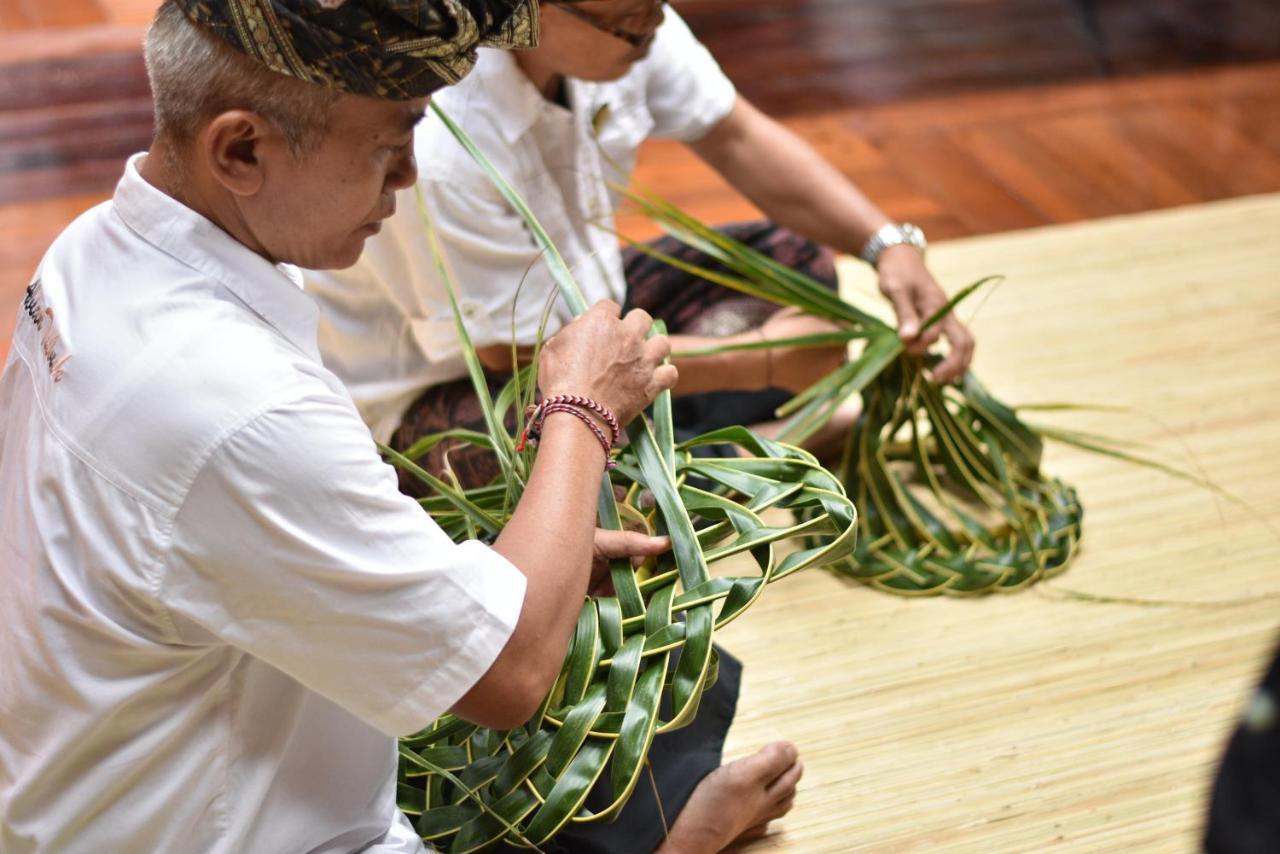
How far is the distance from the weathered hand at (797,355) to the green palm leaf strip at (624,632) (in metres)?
0.61

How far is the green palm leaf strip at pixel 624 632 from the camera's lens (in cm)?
144

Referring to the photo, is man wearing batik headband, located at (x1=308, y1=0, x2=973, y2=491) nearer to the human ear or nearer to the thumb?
the thumb

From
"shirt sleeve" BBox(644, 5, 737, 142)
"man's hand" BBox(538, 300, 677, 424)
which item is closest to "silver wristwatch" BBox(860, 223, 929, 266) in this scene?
"shirt sleeve" BBox(644, 5, 737, 142)

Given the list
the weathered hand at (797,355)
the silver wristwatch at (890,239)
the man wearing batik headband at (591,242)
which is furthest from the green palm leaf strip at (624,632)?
the silver wristwatch at (890,239)

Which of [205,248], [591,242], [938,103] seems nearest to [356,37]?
[205,248]

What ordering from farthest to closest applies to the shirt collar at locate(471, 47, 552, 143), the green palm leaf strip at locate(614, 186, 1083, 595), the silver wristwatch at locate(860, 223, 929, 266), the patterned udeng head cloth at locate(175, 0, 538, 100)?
the silver wristwatch at locate(860, 223, 929, 266) < the green palm leaf strip at locate(614, 186, 1083, 595) < the shirt collar at locate(471, 47, 552, 143) < the patterned udeng head cloth at locate(175, 0, 538, 100)

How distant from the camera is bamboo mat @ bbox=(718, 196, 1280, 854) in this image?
1.84 meters

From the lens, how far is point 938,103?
4254mm

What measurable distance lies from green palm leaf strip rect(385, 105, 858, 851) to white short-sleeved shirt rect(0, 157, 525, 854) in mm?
220

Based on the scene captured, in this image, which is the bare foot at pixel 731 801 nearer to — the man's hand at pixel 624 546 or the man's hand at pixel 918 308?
the man's hand at pixel 624 546

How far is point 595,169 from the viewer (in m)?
2.20

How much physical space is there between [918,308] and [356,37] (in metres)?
1.35

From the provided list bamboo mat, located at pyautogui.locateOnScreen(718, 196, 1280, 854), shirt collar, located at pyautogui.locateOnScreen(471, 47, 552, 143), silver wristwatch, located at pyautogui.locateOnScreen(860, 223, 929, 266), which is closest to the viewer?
bamboo mat, located at pyautogui.locateOnScreen(718, 196, 1280, 854)

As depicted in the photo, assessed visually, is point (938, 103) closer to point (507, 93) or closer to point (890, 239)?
point (890, 239)
